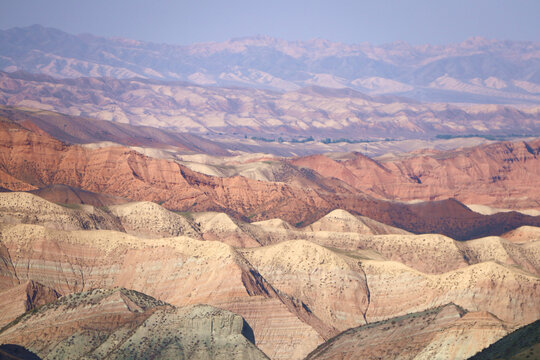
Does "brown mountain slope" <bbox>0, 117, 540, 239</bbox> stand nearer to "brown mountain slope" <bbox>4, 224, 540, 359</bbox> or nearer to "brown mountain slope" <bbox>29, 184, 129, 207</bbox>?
"brown mountain slope" <bbox>29, 184, 129, 207</bbox>

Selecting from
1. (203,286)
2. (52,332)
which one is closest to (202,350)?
(52,332)

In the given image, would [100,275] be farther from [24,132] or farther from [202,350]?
[24,132]

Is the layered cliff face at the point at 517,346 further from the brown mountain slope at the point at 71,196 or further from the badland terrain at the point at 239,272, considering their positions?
the brown mountain slope at the point at 71,196

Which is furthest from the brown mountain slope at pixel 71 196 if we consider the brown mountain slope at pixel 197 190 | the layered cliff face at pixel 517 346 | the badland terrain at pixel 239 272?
the layered cliff face at pixel 517 346

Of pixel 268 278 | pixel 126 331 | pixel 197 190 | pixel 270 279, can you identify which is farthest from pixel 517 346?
pixel 197 190

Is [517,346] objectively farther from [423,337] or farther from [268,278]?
[268,278]

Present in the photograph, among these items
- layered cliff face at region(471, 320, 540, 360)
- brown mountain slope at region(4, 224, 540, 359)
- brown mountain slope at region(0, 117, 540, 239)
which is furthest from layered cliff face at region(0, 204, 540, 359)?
brown mountain slope at region(0, 117, 540, 239)
